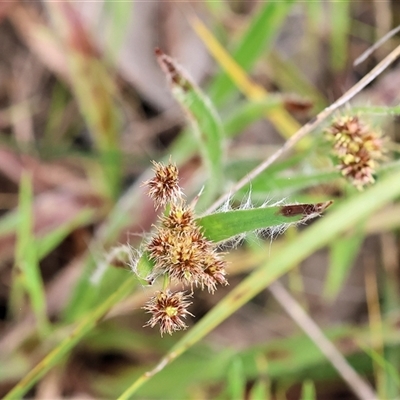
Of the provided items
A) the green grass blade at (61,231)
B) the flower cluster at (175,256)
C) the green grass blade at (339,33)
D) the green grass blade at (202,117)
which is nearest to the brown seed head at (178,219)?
the flower cluster at (175,256)

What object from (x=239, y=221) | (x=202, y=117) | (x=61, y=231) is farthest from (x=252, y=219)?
(x=61, y=231)

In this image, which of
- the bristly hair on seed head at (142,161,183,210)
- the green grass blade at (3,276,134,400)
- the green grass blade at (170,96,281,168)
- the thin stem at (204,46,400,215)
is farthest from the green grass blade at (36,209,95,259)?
the bristly hair on seed head at (142,161,183,210)

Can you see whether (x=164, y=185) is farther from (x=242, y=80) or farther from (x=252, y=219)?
(x=242, y=80)

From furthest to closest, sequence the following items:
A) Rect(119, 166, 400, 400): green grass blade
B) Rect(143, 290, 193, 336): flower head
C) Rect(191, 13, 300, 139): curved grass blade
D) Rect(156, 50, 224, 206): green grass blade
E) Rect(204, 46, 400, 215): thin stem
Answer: Rect(191, 13, 300, 139): curved grass blade, Rect(119, 166, 400, 400): green grass blade, Rect(156, 50, 224, 206): green grass blade, Rect(204, 46, 400, 215): thin stem, Rect(143, 290, 193, 336): flower head

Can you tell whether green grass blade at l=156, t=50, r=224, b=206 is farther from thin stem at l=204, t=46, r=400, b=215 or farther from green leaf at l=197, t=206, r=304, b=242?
green leaf at l=197, t=206, r=304, b=242

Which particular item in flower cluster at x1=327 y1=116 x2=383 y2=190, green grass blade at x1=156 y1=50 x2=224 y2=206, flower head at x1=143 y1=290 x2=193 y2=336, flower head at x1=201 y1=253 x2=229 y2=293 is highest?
green grass blade at x1=156 y1=50 x2=224 y2=206

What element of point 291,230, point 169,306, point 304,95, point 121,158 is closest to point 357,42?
point 304,95

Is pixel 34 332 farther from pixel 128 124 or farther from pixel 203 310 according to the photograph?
pixel 128 124
